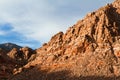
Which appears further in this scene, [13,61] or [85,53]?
[13,61]

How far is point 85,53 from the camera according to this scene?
135 metres

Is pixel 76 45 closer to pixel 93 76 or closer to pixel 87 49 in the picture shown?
pixel 87 49

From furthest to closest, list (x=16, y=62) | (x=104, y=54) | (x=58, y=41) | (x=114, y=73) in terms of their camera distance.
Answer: (x=16, y=62) → (x=58, y=41) → (x=104, y=54) → (x=114, y=73)

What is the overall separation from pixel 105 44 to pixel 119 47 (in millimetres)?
5566

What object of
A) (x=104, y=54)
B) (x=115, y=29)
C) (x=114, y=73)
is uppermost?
(x=115, y=29)

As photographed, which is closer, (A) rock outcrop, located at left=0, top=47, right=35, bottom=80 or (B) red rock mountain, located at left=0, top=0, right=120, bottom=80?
(B) red rock mountain, located at left=0, top=0, right=120, bottom=80

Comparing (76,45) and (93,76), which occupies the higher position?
(76,45)

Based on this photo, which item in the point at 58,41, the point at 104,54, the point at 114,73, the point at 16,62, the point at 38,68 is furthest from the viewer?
the point at 16,62

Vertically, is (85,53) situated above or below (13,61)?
below

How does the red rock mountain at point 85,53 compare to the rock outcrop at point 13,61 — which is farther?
the rock outcrop at point 13,61

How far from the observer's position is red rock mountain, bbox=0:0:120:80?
411 feet

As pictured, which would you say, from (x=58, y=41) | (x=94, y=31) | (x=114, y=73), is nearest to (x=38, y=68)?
(x=58, y=41)

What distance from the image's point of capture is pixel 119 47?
131625 mm

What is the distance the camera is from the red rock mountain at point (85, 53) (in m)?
125
